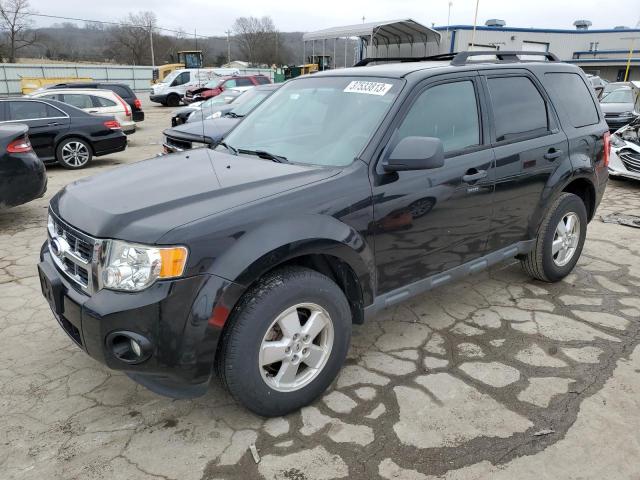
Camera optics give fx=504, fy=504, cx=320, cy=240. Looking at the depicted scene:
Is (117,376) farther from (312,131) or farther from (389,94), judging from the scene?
(389,94)

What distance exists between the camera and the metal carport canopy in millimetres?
21000

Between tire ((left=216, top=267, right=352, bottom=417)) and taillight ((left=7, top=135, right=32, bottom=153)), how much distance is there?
4691 mm

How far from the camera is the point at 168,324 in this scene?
222 centimetres

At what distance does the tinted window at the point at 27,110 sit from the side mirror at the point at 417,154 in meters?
9.16

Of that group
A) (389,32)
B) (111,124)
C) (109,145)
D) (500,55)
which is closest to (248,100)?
(111,124)

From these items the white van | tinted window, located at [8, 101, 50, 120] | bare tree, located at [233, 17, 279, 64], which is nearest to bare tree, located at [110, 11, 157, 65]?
bare tree, located at [233, 17, 279, 64]

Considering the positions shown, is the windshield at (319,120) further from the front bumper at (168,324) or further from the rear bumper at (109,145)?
the rear bumper at (109,145)

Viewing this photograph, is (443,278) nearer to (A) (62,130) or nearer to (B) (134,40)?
(A) (62,130)

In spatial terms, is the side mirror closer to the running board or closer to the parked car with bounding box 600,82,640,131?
the running board

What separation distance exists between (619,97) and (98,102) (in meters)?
14.0

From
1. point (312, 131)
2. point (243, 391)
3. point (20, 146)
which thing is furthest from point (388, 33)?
point (243, 391)

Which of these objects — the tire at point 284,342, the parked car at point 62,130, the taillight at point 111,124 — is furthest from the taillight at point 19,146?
the tire at point 284,342

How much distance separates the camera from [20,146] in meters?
5.81

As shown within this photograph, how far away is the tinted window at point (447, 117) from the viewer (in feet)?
10.2
